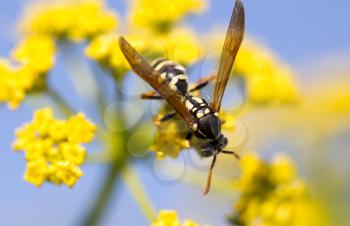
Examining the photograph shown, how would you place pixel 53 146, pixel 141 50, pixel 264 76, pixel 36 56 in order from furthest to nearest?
pixel 264 76, pixel 36 56, pixel 141 50, pixel 53 146

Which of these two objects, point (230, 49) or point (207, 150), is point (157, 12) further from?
point (207, 150)

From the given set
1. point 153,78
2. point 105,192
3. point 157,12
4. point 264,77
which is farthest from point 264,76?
point 153,78

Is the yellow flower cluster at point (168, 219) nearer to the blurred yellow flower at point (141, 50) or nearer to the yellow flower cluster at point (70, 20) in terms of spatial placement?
the blurred yellow flower at point (141, 50)

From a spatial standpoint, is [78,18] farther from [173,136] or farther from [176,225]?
[176,225]

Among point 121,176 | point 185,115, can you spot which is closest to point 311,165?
point 121,176

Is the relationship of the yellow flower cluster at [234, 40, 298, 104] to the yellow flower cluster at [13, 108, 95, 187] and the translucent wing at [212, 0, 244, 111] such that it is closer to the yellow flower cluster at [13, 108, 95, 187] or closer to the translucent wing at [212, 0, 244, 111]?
the translucent wing at [212, 0, 244, 111]

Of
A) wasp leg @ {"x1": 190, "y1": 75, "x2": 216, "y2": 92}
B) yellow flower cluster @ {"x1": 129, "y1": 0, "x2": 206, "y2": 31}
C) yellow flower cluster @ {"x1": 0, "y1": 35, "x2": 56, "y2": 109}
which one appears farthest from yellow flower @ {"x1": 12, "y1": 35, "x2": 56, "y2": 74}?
wasp leg @ {"x1": 190, "y1": 75, "x2": 216, "y2": 92}
